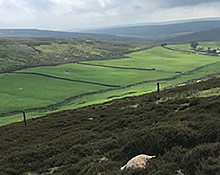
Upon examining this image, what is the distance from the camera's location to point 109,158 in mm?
12094

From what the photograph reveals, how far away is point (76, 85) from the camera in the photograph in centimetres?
11438

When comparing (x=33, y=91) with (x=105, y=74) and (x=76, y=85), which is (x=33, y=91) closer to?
(x=76, y=85)

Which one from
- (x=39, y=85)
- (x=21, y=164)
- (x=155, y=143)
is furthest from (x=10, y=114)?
(x=155, y=143)

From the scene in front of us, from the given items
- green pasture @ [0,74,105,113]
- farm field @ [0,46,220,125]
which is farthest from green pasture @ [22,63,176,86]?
green pasture @ [0,74,105,113]

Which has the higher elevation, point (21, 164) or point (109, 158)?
point (109, 158)

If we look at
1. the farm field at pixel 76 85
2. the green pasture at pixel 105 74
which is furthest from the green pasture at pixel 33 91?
the green pasture at pixel 105 74

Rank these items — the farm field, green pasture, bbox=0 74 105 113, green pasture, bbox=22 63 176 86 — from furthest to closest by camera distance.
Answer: green pasture, bbox=22 63 176 86, green pasture, bbox=0 74 105 113, the farm field

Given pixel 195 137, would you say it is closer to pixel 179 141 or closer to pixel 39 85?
pixel 179 141

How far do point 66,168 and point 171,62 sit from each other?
163 meters

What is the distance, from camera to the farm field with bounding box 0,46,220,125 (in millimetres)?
85500

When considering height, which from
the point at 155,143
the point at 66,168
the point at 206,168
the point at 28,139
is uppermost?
the point at 206,168

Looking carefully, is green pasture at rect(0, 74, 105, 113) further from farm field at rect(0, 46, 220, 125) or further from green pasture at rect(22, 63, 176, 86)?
green pasture at rect(22, 63, 176, 86)

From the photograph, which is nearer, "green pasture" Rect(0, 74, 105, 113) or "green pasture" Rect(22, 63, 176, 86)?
"green pasture" Rect(0, 74, 105, 113)

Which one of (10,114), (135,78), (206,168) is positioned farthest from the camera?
(135,78)
